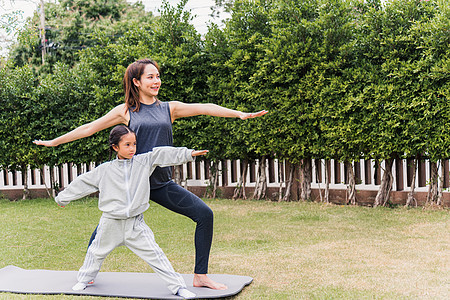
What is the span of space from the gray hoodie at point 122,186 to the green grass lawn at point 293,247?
80 cm

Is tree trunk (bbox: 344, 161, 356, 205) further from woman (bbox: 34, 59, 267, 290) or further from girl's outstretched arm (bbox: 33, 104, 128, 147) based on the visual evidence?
girl's outstretched arm (bbox: 33, 104, 128, 147)

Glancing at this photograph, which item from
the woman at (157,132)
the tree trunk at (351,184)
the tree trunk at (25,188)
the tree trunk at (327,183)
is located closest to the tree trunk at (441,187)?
the tree trunk at (351,184)

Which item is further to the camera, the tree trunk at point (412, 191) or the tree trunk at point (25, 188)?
the tree trunk at point (25, 188)

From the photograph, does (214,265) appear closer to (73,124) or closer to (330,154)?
(330,154)

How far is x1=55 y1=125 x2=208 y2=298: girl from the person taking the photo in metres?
3.82

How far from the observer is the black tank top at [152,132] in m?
3.94

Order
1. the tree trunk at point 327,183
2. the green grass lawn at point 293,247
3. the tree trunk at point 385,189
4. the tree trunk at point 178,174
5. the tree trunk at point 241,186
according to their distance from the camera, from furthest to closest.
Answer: the tree trunk at point 178,174
the tree trunk at point 241,186
the tree trunk at point 327,183
the tree trunk at point 385,189
the green grass lawn at point 293,247

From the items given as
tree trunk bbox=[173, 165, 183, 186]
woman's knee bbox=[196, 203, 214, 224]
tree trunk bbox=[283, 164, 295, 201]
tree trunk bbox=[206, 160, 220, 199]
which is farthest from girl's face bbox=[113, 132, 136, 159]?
tree trunk bbox=[173, 165, 183, 186]

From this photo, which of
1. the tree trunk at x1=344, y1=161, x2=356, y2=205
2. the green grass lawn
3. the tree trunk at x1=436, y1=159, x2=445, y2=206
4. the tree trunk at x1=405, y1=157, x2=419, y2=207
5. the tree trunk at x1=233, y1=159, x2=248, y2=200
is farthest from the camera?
the tree trunk at x1=233, y1=159, x2=248, y2=200

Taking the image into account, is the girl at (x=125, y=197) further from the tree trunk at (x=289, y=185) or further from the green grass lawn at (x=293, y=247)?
the tree trunk at (x=289, y=185)

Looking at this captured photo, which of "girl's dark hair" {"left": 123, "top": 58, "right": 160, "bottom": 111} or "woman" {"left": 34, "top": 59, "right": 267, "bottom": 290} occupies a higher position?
"girl's dark hair" {"left": 123, "top": 58, "right": 160, "bottom": 111}

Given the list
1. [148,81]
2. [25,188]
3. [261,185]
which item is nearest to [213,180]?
[261,185]

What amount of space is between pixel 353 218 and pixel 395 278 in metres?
3.31

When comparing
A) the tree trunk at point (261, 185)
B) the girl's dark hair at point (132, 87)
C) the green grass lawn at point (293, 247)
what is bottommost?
the green grass lawn at point (293, 247)
